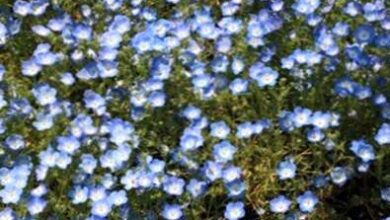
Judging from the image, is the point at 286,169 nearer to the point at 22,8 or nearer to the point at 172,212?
the point at 172,212

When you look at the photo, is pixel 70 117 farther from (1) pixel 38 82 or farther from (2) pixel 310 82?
(2) pixel 310 82

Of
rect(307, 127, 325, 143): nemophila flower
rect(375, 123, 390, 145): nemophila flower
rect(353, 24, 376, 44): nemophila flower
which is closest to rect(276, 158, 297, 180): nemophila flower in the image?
rect(307, 127, 325, 143): nemophila flower

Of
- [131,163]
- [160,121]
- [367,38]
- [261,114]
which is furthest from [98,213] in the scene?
[367,38]

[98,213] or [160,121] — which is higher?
[160,121]

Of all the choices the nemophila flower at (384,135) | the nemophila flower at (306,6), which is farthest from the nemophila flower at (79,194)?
the nemophila flower at (306,6)

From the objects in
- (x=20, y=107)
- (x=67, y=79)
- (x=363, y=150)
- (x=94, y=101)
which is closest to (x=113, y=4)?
(x=67, y=79)

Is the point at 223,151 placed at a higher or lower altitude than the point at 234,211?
higher
